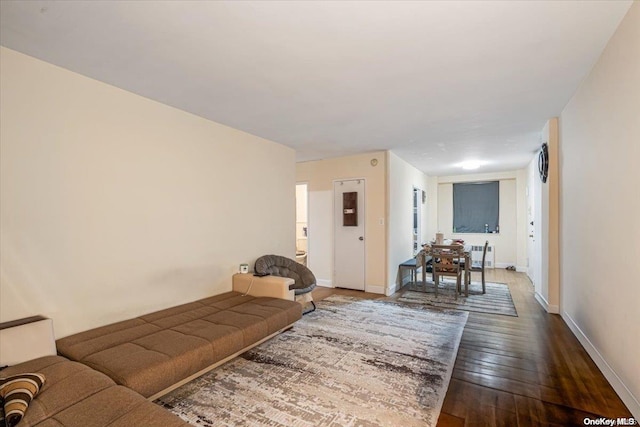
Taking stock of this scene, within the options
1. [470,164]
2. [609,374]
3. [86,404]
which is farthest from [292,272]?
[470,164]

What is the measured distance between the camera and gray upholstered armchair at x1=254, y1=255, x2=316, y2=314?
13.0 feet

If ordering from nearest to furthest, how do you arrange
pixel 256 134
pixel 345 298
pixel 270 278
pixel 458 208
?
pixel 270 278 < pixel 256 134 < pixel 345 298 < pixel 458 208

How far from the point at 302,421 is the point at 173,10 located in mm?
2542

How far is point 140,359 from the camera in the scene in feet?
6.28

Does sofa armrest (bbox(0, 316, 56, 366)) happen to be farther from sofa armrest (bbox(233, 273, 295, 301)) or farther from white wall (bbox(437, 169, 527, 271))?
white wall (bbox(437, 169, 527, 271))

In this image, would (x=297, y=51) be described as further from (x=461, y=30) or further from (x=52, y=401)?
(x=52, y=401)

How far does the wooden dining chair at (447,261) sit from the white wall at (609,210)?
1.81 metres

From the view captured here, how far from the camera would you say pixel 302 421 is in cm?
188

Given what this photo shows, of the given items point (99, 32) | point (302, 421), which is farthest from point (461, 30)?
point (302, 421)

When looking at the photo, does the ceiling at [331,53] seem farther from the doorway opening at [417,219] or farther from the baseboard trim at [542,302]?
the doorway opening at [417,219]

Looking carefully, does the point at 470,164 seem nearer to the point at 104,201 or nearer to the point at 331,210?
the point at 331,210

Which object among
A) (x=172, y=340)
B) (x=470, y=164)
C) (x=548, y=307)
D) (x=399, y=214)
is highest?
(x=470, y=164)

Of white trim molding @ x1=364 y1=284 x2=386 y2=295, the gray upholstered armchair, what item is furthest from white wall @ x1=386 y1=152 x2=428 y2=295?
the gray upholstered armchair

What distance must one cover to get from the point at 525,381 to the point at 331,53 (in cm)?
283
